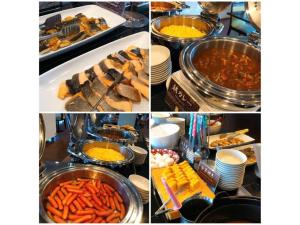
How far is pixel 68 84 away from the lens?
1225 mm

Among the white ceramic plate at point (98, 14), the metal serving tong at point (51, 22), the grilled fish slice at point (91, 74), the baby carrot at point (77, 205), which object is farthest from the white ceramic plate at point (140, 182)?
the metal serving tong at point (51, 22)

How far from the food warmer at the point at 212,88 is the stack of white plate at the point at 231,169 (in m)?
0.19

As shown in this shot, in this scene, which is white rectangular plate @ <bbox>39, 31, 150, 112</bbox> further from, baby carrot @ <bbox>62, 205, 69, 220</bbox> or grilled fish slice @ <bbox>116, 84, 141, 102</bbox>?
baby carrot @ <bbox>62, 205, 69, 220</bbox>

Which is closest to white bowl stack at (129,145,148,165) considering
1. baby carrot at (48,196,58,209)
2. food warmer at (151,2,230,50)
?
baby carrot at (48,196,58,209)

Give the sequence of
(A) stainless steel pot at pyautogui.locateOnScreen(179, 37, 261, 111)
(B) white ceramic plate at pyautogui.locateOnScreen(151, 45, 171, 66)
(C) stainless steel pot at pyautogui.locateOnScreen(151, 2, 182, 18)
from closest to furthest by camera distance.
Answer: (A) stainless steel pot at pyautogui.locateOnScreen(179, 37, 261, 111) < (B) white ceramic plate at pyautogui.locateOnScreen(151, 45, 171, 66) < (C) stainless steel pot at pyautogui.locateOnScreen(151, 2, 182, 18)

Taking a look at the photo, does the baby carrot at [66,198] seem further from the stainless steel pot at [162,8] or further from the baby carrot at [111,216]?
the stainless steel pot at [162,8]

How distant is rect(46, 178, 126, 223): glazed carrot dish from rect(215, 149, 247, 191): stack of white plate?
0.39m

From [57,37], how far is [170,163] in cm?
77

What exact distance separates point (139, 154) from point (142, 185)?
5.1 inches

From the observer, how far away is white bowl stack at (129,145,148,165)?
1260 millimetres

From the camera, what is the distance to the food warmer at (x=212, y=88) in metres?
1.12
